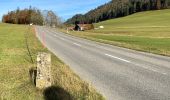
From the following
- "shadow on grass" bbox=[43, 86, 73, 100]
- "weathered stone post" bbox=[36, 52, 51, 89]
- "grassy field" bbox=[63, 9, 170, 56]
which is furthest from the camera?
"grassy field" bbox=[63, 9, 170, 56]

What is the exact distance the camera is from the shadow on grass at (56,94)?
27.0 ft

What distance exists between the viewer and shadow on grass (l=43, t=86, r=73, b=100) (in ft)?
27.0

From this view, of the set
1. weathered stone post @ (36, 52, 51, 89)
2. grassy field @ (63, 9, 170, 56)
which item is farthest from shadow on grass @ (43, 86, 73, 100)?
grassy field @ (63, 9, 170, 56)

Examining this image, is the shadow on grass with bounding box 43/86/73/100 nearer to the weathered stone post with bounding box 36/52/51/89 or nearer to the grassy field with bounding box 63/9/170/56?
the weathered stone post with bounding box 36/52/51/89

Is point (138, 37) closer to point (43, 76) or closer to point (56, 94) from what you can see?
point (43, 76)

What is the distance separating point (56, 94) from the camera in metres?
8.51

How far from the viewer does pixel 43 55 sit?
9.45m

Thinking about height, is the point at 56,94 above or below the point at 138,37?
above

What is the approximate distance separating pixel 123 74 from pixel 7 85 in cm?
516

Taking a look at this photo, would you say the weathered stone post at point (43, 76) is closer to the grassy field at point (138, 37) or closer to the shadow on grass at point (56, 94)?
the shadow on grass at point (56, 94)

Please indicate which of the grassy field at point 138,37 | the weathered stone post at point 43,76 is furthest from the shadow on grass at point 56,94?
the grassy field at point 138,37

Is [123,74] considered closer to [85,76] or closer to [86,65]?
[85,76]

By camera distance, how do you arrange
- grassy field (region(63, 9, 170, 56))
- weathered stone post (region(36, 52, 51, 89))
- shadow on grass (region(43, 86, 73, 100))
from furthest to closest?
grassy field (region(63, 9, 170, 56)) < weathered stone post (region(36, 52, 51, 89)) < shadow on grass (region(43, 86, 73, 100))

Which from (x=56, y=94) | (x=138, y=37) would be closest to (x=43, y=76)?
(x=56, y=94)
